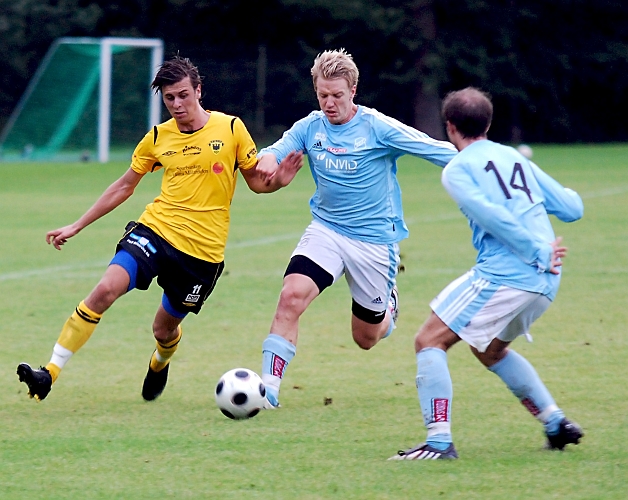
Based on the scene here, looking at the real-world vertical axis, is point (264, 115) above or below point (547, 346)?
below

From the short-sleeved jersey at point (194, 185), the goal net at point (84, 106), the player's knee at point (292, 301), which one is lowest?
the goal net at point (84, 106)

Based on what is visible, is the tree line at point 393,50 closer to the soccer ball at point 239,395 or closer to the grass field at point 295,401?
the grass field at point 295,401

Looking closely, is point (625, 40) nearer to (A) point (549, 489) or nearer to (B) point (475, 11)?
(B) point (475, 11)

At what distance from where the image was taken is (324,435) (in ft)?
17.8

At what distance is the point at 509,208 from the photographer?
4762 mm

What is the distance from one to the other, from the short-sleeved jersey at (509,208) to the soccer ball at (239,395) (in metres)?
1.42

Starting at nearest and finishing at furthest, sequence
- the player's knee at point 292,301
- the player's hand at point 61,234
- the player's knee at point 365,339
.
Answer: the player's knee at point 292,301
the player's hand at point 61,234
the player's knee at point 365,339

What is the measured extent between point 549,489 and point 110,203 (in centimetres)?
310

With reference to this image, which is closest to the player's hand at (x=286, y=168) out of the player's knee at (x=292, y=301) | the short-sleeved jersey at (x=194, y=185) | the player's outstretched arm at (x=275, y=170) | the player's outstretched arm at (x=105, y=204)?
the player's outstretched arm at (x=275, y=170)

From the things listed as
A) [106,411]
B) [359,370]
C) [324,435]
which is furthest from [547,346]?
[106,411]

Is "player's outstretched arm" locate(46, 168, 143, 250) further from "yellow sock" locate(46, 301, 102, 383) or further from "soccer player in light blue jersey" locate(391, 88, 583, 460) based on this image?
"soccer player in light blue jersey" locate(391, 88, 583, 460)

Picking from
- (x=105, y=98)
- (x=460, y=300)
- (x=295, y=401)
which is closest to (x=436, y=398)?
(x=460, y=300)

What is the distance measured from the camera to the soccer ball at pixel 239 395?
18.4 feet

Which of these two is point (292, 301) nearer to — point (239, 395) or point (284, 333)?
point (284, 333)
